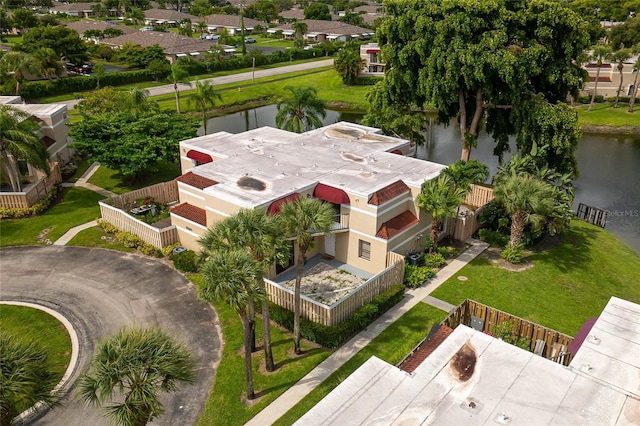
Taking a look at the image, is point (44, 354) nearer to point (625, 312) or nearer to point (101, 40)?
point (625, 312)

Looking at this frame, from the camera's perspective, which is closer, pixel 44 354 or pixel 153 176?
pixel 44 354

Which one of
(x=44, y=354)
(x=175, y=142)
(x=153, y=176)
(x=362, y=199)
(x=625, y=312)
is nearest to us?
(x=44, y=354)

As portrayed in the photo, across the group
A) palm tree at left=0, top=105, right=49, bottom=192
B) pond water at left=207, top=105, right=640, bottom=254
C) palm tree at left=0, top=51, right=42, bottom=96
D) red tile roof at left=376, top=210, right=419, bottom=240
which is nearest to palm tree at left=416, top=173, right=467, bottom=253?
red tile roof at left=376, top=210, right=419, bottom=240

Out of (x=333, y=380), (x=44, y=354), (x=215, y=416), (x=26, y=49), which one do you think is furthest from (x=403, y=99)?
(x=26, y=49)

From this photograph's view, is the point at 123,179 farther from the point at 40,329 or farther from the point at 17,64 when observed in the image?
the point at 17,64

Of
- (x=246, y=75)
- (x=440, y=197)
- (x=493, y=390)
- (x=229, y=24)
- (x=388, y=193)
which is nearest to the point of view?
(x=493, y=390)

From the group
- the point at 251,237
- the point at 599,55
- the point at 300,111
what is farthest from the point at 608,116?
the point at 251,237

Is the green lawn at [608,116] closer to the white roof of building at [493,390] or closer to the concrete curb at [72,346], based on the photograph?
the white roof of building at [493,390]
